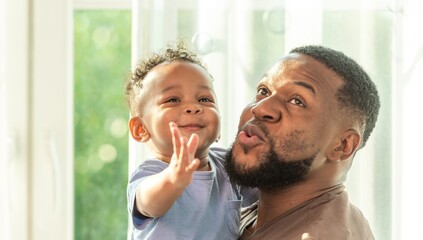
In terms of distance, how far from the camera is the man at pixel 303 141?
1.57m

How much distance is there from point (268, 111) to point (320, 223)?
0.25m

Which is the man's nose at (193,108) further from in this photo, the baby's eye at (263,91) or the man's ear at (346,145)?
the man's ear at (346,145)

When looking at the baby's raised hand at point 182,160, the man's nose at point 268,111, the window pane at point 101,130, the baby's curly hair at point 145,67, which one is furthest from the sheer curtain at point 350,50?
the baby's raised hand at point 182,160

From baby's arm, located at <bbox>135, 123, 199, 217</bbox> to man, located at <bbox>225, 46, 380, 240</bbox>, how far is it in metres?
0.21

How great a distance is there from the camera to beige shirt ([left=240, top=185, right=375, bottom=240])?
4.89ft

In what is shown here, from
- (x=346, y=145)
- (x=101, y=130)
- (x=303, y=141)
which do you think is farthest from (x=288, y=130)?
(x=101, y=130)

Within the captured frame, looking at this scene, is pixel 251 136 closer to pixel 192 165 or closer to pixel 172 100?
pixel 172 100

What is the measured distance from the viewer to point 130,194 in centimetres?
154

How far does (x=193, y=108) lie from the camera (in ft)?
5.18

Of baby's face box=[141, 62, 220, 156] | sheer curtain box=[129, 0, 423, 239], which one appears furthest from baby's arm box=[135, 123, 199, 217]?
sheer curtain box=[129, 0, 423, 239]

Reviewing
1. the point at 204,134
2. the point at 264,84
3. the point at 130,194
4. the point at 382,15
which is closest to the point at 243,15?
the point at 382,15
